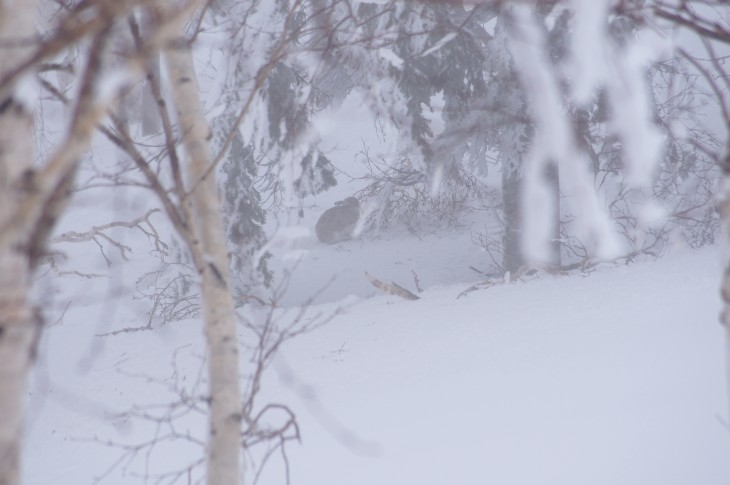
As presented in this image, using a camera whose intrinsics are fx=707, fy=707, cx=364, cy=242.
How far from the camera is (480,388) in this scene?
14.3ft

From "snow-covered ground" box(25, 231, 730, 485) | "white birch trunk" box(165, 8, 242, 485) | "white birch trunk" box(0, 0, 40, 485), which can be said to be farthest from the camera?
"snow-covered ground" box(25, 231, 730, 485)

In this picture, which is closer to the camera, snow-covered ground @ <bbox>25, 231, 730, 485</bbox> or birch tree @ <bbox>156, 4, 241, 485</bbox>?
birch tree @ <bbox>156, 4, 241, 485</bbox>

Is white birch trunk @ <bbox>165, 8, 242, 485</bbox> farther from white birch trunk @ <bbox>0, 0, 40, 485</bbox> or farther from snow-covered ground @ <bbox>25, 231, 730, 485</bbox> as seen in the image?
white birch trunk @ <bbox>0, 0, 40, 485</bbox>

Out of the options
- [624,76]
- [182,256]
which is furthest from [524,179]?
[624,76]

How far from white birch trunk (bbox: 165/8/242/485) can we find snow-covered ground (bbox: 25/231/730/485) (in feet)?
1.37

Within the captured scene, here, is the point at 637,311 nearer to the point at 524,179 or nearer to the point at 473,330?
the point at 473,330

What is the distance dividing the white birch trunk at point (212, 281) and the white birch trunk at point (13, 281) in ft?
1.98

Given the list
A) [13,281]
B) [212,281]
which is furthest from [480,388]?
[13,281]

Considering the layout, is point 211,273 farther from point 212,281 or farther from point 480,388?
point 480,388

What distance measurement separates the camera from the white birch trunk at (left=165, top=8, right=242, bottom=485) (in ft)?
5.99

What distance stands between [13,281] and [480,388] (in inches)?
142

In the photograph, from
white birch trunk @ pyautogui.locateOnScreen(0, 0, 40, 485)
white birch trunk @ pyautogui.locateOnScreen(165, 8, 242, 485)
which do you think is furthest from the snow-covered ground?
white birch trunk @ pyautogui.locateOnScreen(0, 0, 40, 485)

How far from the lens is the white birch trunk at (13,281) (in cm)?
104

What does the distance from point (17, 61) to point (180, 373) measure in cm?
480
